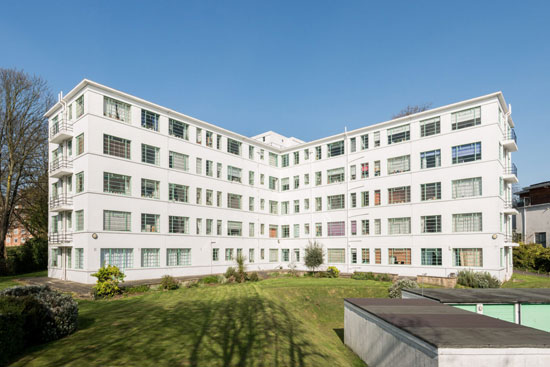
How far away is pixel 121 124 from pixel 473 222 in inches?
1360

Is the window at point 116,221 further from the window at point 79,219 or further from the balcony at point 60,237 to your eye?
the balcony at point 60,237

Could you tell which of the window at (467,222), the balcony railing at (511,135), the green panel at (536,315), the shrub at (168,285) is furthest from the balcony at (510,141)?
the shrub at (168,285)

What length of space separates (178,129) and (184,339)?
30.2 m

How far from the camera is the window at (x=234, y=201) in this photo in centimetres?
4506

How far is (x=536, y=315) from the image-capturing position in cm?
1536

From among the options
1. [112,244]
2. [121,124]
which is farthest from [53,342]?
[121,124]

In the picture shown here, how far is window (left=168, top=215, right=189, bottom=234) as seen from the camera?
3775 centimetres

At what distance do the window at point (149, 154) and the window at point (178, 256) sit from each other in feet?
29.7

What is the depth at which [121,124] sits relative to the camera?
3456 centimetres

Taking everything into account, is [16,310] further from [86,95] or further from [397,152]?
[397,152]

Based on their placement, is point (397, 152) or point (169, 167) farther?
point (397, 152)

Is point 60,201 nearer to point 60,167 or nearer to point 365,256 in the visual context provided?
point 60,167

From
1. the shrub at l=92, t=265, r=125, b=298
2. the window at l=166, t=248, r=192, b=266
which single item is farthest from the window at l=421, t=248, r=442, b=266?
the shrub at l=92, t=265, r=125, b=298

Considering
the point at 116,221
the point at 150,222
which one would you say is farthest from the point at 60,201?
the point at 150,222
